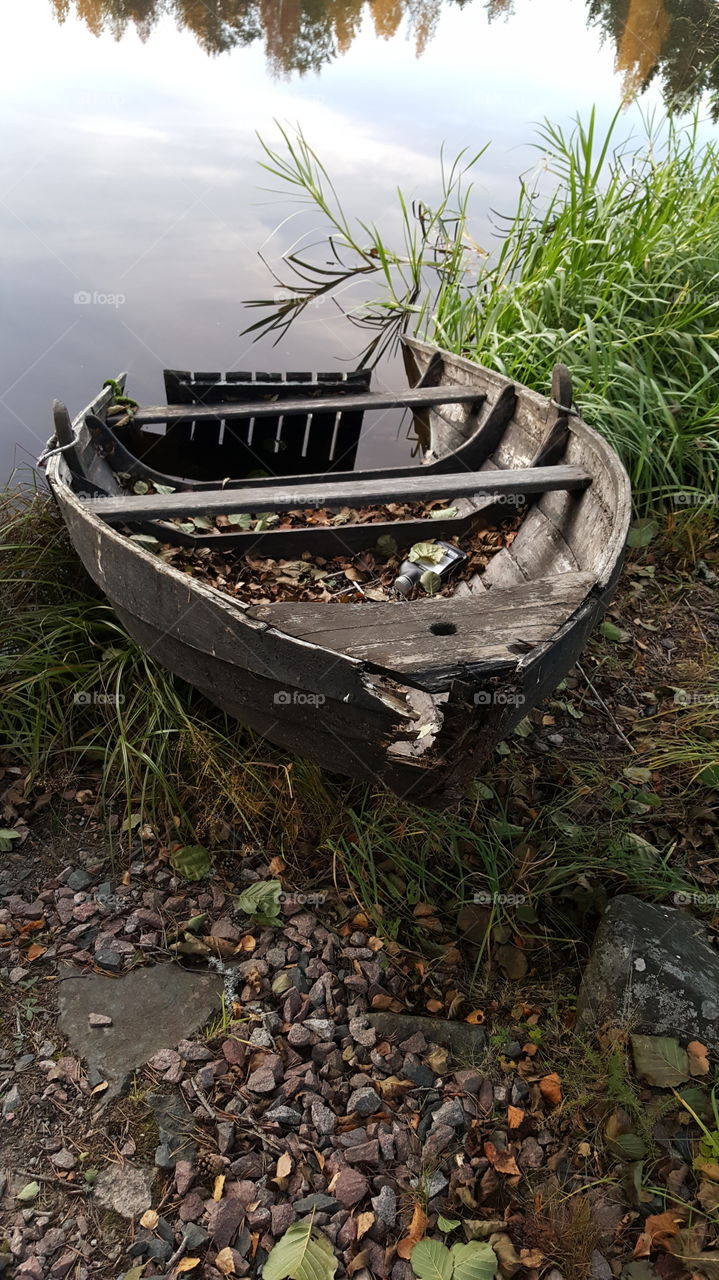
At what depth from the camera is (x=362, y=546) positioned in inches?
158

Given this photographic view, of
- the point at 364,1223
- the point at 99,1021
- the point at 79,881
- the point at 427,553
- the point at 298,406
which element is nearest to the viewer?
the point at 364,1223

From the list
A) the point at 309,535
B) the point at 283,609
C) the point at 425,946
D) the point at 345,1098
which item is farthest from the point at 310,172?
the point at 345,1098

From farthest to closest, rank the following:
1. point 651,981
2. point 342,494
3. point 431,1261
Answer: point 342,494
point 651,981
point 431,1261

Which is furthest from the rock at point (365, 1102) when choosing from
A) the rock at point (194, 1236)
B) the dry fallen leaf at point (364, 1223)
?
the rock at point (194, 1236)

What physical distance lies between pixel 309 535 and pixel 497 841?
158 centimetres

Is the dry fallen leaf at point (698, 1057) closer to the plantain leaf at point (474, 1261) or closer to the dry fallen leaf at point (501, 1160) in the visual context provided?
the dry fallen leaf at point (501, 1160)

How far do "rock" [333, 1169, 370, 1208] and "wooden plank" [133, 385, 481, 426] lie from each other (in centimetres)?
370

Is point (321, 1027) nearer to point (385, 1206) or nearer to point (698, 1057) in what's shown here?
point (385, 1206)

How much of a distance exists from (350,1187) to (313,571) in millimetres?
2490

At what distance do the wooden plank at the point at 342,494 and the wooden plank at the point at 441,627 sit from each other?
89cm

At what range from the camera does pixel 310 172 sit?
7.08 m

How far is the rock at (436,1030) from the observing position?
264cm

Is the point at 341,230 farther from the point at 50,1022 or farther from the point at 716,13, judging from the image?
the point at 716,13

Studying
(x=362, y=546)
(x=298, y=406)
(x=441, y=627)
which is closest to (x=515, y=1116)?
(x=441, y=627)
